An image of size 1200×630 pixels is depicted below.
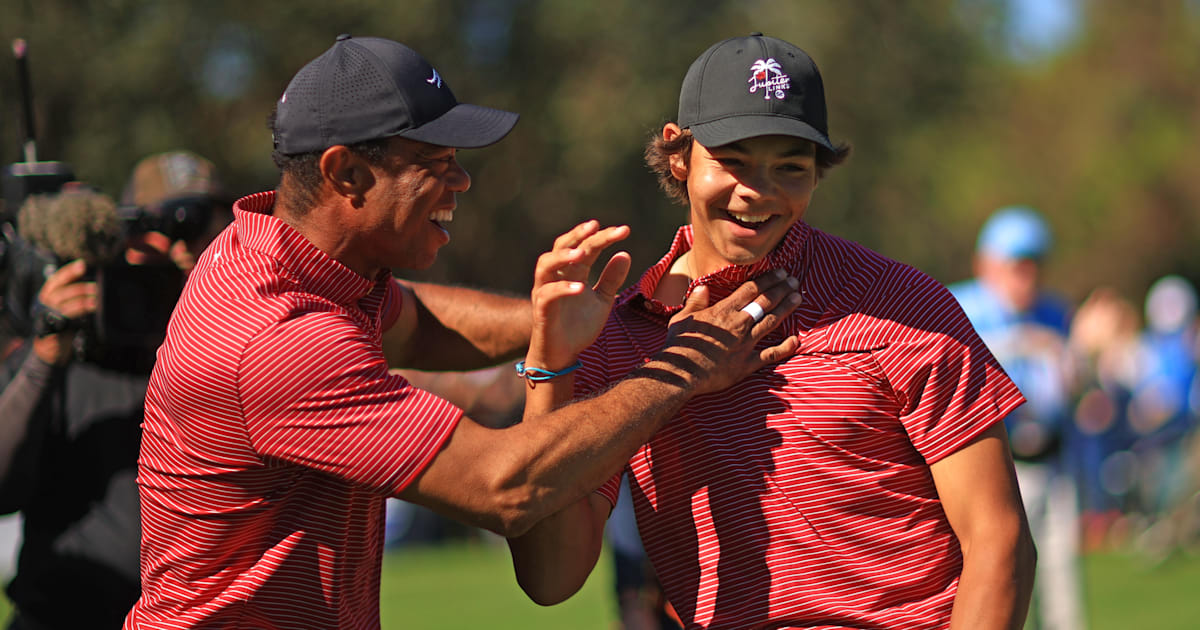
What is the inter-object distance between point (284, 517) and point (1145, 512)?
44.6ft

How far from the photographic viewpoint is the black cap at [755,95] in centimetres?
324

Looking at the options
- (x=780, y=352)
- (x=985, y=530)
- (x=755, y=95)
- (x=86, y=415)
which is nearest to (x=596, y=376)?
(x=780, y=352)

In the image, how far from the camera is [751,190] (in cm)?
332

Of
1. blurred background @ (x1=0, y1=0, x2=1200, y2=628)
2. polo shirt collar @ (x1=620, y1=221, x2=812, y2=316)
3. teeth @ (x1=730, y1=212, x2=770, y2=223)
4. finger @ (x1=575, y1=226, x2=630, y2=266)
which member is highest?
blurred background @ (x1=0, y1=0, x2=1200, y2=628)

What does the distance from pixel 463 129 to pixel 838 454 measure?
124cm

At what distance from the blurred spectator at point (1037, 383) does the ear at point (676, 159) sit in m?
4.75

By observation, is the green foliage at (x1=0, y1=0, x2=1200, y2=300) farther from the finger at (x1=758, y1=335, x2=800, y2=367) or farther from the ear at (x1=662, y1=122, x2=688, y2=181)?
the finger at (x1=758, y1=335, x2=800, y2=367)

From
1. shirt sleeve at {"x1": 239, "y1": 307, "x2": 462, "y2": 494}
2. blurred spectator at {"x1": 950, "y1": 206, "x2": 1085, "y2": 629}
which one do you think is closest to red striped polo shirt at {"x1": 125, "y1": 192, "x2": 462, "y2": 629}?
shirt sleeve at {"x1": 239, "y1": 307, "x2": 462, "y2": 494}

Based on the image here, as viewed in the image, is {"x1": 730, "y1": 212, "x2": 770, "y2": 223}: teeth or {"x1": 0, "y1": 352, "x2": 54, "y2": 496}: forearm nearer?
{"x1": 730, "y1": 212, "x2": 770, "y2": 223}: teeth

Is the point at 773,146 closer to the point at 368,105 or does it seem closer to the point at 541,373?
the point at 541,373

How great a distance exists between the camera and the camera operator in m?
4.19

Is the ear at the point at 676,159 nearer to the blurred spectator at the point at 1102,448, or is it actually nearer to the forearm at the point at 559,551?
the forearm at the point at 559,551

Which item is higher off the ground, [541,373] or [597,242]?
[597,242]

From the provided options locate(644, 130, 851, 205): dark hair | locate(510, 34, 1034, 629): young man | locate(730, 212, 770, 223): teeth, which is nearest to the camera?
locate(510, 34, 1034, 629): young man
